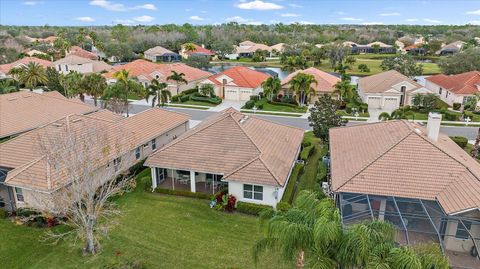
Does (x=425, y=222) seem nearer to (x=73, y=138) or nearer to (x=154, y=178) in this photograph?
(x=154, y=178)

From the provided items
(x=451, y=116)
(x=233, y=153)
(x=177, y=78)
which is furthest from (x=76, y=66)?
(x=451, y=116)

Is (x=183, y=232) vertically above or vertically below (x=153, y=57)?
below

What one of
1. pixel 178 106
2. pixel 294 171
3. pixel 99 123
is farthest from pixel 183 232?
pixel 178 106

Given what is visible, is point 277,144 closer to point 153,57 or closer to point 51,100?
point 51,100

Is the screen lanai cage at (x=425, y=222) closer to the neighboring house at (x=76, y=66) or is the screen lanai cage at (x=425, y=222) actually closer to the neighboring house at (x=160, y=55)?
the neighboring house at (x=76, y=66)

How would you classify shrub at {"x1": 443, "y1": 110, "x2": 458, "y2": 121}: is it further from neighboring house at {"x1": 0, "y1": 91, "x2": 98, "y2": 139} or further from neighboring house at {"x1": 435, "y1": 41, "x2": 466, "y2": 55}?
neighboring house at {"x1": 435, "y1": 41, "x2": 466, "y2": 55}
